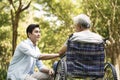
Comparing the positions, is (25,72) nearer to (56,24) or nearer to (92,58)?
(92,58)

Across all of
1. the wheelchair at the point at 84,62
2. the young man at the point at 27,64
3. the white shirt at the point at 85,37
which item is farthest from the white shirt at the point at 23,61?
the white shirt at the point at 85,37

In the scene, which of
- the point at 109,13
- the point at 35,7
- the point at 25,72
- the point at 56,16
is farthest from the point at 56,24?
the point at 25,72

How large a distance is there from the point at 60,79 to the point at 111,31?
1658 cm

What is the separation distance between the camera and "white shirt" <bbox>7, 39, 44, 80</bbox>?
567cm

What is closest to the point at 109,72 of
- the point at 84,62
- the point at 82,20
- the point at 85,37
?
the point at 84,62

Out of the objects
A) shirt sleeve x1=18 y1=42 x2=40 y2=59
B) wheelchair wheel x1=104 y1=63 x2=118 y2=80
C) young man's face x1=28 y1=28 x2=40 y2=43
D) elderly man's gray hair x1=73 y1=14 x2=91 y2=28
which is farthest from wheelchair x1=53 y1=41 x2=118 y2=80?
young man's face x1=28 y1=28 x2=40 y2=43

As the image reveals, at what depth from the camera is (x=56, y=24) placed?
27.2 meters

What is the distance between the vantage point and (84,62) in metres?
5.48

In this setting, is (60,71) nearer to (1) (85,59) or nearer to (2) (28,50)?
(1) (85,59)

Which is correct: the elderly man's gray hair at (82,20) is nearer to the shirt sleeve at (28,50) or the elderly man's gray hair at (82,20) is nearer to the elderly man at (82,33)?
the elderly man at (82,33)

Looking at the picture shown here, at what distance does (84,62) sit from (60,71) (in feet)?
1.23

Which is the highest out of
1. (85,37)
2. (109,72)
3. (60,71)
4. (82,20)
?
(82,20)

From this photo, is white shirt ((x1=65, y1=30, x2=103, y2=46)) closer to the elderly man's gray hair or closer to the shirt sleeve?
the elderly man's gray hair

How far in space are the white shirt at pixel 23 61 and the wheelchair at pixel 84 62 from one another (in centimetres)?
47
